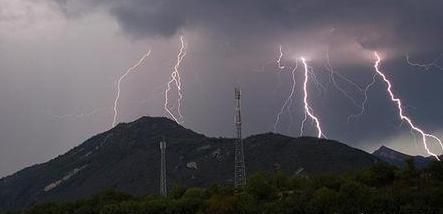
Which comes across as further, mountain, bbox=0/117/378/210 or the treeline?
mountain, bbox=0/117/378/210

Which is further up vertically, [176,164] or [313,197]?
[176,164]

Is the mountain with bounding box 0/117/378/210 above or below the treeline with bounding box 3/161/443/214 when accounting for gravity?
above

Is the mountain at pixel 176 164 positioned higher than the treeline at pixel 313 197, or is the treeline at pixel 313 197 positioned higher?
the mountain at pixel 176 164

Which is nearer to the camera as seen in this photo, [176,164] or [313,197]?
[313,197]

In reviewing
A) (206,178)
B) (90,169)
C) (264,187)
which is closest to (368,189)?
(264,187)

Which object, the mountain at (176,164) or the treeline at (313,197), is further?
the mountain at (176,164)
